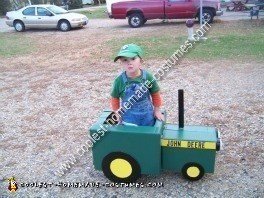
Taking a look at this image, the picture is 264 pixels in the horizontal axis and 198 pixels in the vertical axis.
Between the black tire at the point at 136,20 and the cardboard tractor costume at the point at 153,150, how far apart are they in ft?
42.1

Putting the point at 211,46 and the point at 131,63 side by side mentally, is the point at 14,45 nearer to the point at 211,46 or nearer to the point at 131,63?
the point at 211,46

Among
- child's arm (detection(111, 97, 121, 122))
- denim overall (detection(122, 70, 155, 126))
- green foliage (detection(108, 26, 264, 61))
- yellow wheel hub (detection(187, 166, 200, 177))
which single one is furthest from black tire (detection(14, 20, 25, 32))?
yellow wheel hub (detection(187, 166, 200, 177))

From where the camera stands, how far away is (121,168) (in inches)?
146

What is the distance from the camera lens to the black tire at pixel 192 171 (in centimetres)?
363

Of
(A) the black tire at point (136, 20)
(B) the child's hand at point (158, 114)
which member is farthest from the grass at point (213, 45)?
(B) the child's hand at point (158, 114)

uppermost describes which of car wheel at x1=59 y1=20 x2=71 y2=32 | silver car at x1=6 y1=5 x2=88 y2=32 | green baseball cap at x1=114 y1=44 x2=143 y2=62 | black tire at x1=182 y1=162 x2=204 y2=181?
silver car at x1=6 y1=5 x2=88 y2=32

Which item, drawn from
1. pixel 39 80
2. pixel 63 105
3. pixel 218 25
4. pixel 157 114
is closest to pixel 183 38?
pixel 218 25

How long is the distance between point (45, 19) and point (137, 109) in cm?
1428

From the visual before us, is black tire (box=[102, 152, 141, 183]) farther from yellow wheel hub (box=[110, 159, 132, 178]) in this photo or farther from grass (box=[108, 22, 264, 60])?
grass (box=[108, 22, 264, 60])

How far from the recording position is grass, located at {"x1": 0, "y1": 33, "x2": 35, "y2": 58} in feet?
39.0

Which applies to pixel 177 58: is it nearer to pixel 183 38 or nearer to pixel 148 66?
pixel 148 66

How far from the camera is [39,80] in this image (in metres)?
8.23

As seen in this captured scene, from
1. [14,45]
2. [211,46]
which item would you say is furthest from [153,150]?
[14,45]

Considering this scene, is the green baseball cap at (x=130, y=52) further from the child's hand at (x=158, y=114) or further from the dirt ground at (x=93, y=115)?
the dirt ground at (x=93, y=115)
